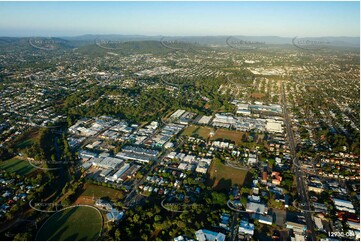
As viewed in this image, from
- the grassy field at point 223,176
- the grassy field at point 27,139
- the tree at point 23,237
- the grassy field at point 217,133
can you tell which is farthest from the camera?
the grassy field at point 217,133

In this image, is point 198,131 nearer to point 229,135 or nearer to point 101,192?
point 229,135

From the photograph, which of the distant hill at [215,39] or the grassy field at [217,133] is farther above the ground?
the distant hill at [215,39]

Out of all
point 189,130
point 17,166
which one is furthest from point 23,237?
point 189,130

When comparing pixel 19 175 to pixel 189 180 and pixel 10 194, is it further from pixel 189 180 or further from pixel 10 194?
pixel 189 180

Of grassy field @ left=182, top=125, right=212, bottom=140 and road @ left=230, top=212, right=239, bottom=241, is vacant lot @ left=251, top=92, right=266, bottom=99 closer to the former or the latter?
grassy field @ left=182, top=125, right=212, bottom=140

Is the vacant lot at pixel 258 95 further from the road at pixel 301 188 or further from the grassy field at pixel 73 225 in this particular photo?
the grassy field at pixel 73 225

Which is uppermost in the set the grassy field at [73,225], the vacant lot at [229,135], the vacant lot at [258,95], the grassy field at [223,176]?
the vacant lot at [258,95]

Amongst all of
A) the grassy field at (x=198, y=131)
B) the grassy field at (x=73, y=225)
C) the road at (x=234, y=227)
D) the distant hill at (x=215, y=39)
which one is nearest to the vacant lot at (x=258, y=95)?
the grassy field at (x=198, y=131)
